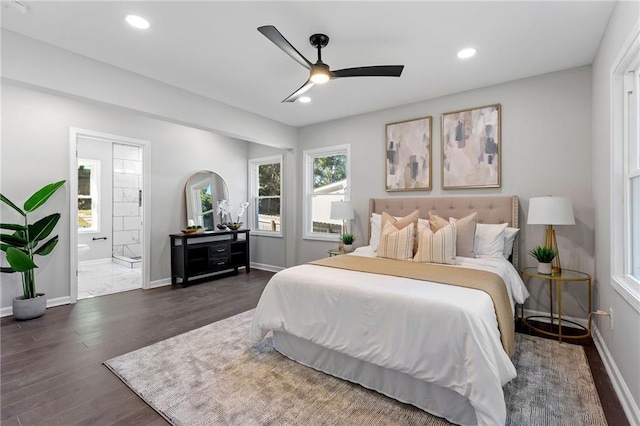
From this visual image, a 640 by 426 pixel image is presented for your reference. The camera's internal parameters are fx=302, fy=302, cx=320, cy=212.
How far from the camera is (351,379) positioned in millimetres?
2195

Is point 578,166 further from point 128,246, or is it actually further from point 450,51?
point 128,246

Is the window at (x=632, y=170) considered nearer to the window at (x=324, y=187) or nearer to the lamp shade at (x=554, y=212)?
the lamp shade at (x=554, y=212)

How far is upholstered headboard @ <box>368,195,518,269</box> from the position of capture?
3.46m

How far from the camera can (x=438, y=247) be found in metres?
3.04

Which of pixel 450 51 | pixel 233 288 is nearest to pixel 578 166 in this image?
pixel 450 51

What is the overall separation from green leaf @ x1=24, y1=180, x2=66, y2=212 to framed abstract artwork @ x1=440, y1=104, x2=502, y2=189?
484 centimetres

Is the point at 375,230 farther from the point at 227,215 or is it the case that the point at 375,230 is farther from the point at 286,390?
the point at 227,215

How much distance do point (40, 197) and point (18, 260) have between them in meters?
0.76

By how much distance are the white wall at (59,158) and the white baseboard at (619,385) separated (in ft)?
17.1

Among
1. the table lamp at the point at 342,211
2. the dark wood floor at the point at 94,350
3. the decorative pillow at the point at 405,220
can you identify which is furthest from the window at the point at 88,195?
the decorative pillow at the point at 405,220

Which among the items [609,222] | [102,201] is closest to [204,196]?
[102,201]

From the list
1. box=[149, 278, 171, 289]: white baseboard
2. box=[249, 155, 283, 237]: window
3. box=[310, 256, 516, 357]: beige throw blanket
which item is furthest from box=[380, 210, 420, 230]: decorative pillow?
box=[149, 278, 171, 289]: white baseboard

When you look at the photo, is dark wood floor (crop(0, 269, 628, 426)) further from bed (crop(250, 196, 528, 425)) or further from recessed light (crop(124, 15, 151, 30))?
recessed light (crop(124, 15, 151, 30))

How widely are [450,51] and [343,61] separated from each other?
103 centimetres
